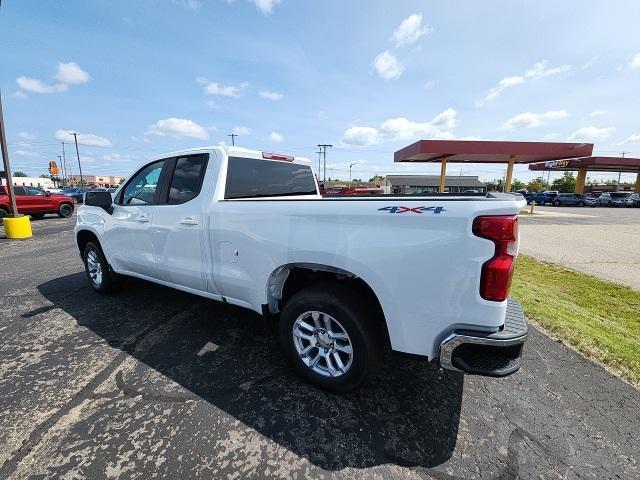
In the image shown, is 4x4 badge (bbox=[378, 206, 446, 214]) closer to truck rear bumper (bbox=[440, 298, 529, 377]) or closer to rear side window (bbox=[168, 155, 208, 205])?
truck rear bumper (bbox=[440, 298, 529, 377])

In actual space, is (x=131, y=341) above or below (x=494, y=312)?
below

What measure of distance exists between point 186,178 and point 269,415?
7.96 ft

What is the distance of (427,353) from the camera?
7.18 feet

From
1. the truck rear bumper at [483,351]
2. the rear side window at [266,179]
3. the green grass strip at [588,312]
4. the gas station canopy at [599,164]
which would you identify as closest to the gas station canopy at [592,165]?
the gas station canopy at [599,164]

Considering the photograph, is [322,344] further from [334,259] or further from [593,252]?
[593,252]

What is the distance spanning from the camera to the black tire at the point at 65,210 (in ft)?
58.8

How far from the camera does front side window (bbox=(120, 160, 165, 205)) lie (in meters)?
3.88

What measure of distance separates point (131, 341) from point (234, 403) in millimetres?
1635

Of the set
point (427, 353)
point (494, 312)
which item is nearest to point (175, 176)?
point (427, 353)

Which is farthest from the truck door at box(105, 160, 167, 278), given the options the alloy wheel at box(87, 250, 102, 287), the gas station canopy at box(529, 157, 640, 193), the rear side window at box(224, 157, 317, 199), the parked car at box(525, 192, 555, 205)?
the parked car at box(525, 192, 555, 205)

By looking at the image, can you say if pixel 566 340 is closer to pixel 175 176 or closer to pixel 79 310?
pixel 175 176

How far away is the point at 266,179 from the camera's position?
12.5 feet

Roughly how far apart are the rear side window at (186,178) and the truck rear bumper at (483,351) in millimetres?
2626

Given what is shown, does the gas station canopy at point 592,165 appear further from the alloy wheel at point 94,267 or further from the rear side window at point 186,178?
the alloy wheel at point 94,267
